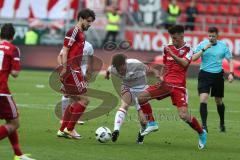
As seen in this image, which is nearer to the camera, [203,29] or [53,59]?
[53,59]

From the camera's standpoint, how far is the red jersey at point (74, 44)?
521 inches

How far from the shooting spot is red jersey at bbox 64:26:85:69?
521 inches

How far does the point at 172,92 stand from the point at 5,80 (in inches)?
131

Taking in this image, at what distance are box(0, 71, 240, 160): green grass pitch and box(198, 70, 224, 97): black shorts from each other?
0.80 metres

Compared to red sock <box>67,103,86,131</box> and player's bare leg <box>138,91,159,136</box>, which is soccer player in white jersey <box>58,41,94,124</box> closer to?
Result: red sock <box>67,103,86,131</box>

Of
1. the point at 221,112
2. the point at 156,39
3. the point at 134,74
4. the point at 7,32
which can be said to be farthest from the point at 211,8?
the point at 7,32

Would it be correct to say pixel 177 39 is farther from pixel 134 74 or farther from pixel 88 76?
pixel 88 76

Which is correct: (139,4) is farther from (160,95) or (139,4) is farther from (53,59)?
(160,95)

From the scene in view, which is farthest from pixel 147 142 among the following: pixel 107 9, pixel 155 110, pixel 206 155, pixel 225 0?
pixel 225 0

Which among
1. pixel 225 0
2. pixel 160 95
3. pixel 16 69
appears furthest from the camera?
pixel 225 0

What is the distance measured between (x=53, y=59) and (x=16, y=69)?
2098 cm

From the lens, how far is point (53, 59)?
3141cm

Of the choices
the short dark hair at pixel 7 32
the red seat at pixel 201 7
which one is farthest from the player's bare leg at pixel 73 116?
the red seat at pixel 201 7

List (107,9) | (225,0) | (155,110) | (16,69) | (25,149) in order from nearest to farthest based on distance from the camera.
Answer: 1. (16,69)
2. (25,149)
3. (155,110)
4. (107,9)
5. (225,0)
